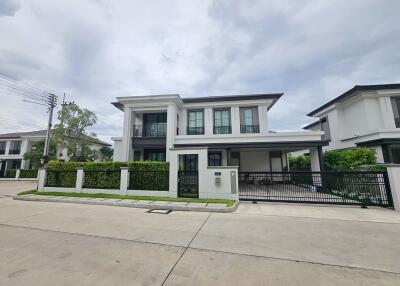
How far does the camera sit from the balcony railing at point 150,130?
617 inches

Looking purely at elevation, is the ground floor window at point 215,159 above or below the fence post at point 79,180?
above

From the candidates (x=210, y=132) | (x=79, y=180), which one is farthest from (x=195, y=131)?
(x=79, y=180)

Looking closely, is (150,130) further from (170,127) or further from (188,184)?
(188,184)

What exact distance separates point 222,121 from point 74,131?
1407 centimetres

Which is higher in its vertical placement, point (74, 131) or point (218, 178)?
point (74, 131)

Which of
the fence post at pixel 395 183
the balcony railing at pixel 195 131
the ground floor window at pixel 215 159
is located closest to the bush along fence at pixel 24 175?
the balcony railing at pixel 195 131

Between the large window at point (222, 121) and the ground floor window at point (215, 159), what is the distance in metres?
2.01

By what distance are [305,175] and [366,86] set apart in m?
11.7

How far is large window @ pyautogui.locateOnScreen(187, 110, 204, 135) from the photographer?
54.5 feet

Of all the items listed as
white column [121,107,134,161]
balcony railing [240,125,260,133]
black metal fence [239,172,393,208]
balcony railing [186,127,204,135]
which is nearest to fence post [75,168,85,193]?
white column [121,107,134,161]

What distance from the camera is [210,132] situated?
1638 cm

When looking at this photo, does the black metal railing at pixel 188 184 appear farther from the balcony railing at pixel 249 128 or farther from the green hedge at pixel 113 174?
the balcony railing at pixel 249 128

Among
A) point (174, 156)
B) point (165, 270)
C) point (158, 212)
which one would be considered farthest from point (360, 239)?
point (174, 156)

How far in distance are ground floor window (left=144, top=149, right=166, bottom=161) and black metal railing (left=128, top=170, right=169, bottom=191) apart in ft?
19.8
